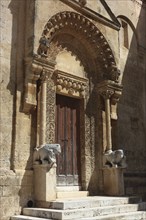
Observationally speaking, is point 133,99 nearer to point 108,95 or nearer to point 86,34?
point 108,95

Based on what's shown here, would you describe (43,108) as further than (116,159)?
No

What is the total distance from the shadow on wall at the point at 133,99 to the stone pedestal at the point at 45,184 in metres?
3.11

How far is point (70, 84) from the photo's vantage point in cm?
838

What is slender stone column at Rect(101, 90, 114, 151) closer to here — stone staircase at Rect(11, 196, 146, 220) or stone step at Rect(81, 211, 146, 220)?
stone staircase at Rect(11, 196, 146, 220)

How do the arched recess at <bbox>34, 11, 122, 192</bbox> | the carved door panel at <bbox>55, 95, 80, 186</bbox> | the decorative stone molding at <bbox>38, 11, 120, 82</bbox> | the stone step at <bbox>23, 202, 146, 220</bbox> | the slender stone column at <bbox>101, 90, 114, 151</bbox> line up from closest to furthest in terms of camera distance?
the stone step at <bbox>23, 202, 146, 220</bbox>
the arched recess at <bbox>34, 11, 122, 192</bbox>
the carved door panel at <bbox>55, 95, 80, 186</bbox>
the decorative stone molding at <bbox>38, 11, 120, 82</bbox>
the slender stone column at <bbox>101, 90, 114, 151</bbox>

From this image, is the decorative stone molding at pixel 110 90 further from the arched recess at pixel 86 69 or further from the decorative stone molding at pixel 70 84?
the decorative stone molding at pixel 70 84

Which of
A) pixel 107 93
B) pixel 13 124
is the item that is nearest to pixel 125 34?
pixel 107 93

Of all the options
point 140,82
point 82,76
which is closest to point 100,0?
point 82,76

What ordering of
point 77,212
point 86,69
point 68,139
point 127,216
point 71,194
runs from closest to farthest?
point 77,212
point 127,216
point 71,194
point 68,139
point 86,69

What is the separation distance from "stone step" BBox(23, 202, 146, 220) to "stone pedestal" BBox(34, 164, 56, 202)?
0.36 meters

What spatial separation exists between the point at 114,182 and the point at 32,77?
3292 mm

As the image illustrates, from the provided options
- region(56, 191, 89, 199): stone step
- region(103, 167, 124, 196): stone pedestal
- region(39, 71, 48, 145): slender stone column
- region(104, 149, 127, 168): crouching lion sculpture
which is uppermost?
region(39, 71, 48, 145): slender stone column

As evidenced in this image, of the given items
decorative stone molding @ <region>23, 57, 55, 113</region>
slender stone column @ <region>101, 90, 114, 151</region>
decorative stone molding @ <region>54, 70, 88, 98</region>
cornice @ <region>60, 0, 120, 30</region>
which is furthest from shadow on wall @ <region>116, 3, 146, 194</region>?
decorative stone molding @ <region>23, 57, 55, 113</region>

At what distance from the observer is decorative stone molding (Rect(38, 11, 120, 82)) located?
321 inches
